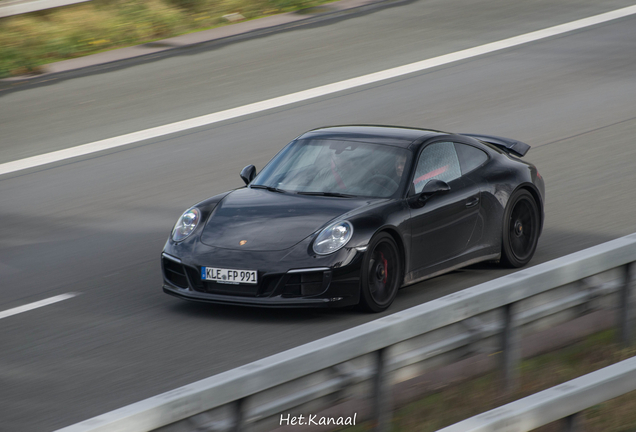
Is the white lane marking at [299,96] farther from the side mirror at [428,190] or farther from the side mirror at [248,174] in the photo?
the side mirror at [428,190]

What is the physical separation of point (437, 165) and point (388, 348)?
380 cm

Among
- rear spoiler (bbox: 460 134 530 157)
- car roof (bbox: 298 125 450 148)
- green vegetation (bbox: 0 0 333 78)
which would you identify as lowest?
rear spoiler (bbox: 460 134 530 157)

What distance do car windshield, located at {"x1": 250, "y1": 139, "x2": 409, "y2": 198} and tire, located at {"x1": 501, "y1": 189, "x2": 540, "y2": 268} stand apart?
125 centimetres

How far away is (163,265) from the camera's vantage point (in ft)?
24.1

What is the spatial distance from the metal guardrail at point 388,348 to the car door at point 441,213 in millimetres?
1991

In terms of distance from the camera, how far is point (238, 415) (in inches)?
148

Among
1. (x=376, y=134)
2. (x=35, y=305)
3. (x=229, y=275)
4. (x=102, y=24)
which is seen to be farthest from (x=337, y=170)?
(x=102, y=24)

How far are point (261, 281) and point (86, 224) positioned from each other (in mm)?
3796

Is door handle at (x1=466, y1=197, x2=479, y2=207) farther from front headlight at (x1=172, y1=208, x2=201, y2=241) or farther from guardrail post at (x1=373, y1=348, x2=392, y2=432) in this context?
guardrail post at (x1=373, y1=348, x2=392, y2=432)

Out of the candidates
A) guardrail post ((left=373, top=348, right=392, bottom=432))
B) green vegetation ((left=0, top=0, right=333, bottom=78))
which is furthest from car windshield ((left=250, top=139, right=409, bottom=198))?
green vegetation ((left=0, top=0, right=333, bottom=78))

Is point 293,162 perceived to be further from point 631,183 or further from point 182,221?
point 631,183

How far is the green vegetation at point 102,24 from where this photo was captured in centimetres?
1609

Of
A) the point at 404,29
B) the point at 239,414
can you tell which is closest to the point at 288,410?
the point at 239,414

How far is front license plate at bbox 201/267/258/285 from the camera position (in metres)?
6.84
